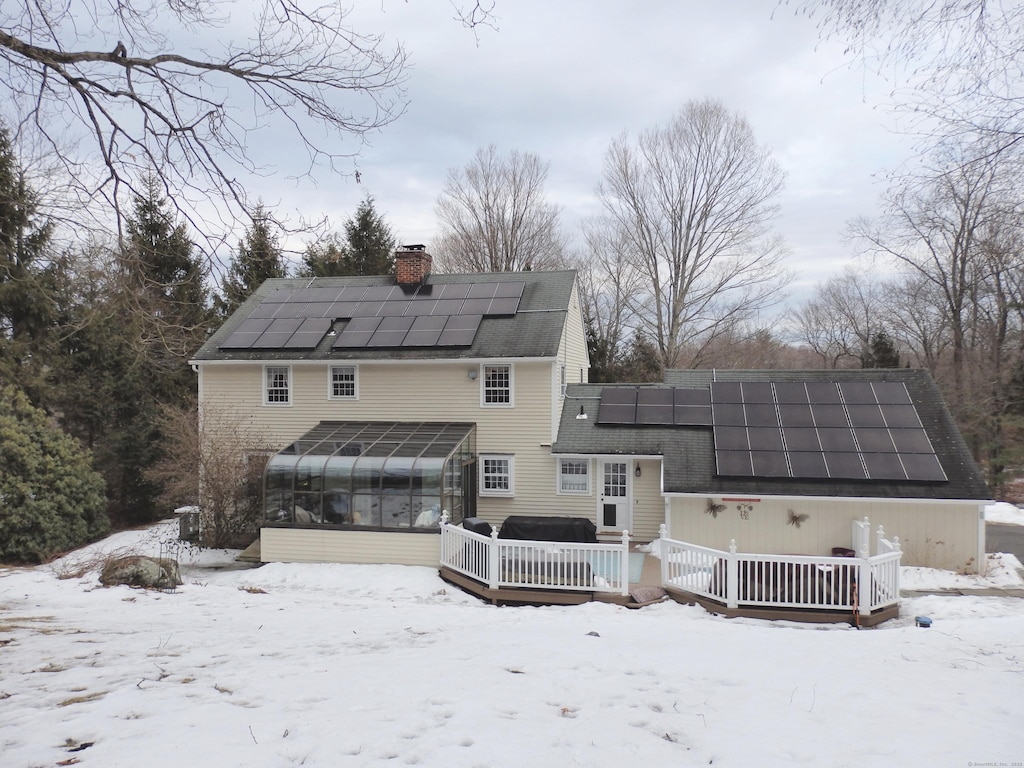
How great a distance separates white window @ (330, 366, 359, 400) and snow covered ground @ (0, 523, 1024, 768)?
7.69 metres

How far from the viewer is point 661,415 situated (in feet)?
54.1

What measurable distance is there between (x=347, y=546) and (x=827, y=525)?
33.7 feet

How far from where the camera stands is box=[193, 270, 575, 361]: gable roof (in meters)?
16.2

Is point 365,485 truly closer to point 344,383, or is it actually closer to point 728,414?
point 344,383

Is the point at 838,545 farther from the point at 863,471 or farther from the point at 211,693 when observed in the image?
the point at 211,693

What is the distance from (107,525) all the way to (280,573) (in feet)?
26.0

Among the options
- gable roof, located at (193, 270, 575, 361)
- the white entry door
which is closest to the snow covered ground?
the white entry door

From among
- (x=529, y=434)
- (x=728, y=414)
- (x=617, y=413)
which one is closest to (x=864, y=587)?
(x=728, y=414)

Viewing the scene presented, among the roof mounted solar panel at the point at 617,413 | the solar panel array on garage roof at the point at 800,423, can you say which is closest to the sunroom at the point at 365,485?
the roof mounted solar panel at the point at 617,413

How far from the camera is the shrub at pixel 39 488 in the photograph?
14.9 meters

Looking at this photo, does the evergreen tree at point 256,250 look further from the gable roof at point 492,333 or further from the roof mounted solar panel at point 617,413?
the roof mounted solar panel at point 617,413

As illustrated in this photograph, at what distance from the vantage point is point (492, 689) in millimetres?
5684

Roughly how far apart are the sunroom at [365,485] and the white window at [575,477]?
109 inches

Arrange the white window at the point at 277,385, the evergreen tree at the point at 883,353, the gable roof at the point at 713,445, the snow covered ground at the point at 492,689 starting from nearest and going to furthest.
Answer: the snow covered ground at the point at 492,689
the gable roof at the point at 713,445
the white window at the point at 277,385
the evergreen tree at the point at 883,353
